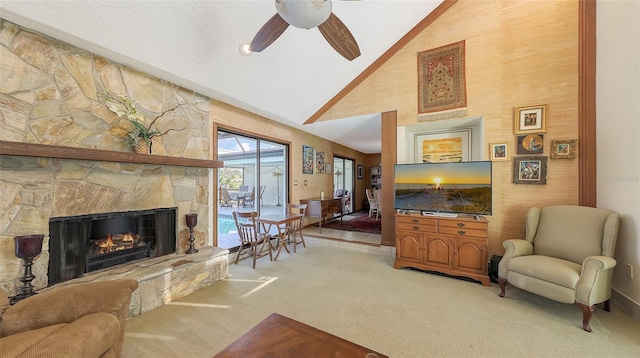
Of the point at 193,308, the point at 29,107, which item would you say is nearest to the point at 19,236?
the point at 29,107

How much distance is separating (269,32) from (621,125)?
358 cm

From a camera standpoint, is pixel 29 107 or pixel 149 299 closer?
pixel 29 107

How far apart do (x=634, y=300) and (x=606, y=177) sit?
4.03ft

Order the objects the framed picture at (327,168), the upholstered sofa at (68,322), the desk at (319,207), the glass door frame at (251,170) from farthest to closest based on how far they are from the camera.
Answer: the framed picture at (327,168), the desk at (319,207), the glass door frame at (251,170), the upholstered sofa at (68,322)

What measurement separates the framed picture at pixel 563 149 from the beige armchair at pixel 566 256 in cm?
65

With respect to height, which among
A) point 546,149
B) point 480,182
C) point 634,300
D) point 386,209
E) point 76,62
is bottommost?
point 634,300

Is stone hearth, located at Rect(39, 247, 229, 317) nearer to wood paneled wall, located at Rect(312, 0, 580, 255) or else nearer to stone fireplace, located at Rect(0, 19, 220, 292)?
stone fireplace, located at Rect(0, 19, 220, 292)

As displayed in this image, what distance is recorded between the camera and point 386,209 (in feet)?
13.1

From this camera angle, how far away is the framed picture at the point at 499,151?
3.09 m

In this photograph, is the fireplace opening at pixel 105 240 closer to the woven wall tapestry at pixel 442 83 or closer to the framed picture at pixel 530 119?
the woven wall tapestry at pixel 442 83

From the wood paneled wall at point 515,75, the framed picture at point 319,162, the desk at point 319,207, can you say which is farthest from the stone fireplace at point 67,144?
the wood paneled wall at point 515,75

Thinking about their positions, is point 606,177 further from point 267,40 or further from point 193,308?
point 193,308

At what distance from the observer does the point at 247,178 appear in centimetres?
435

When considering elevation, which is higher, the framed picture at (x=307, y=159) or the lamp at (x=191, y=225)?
the framed picture at (x=307, y=159)
